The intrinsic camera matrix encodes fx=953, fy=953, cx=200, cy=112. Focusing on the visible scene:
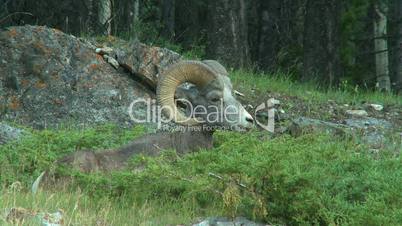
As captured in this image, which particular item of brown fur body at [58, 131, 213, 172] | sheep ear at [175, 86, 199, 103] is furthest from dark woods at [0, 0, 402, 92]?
brown fur body at [58, 131, 213, 172]

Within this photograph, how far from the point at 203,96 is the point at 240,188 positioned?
Answer: 4348 millimetres

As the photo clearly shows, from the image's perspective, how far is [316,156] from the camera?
9.31 m

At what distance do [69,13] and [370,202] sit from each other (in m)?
13.1

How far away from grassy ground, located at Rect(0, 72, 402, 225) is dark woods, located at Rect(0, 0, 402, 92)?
24.3 ft

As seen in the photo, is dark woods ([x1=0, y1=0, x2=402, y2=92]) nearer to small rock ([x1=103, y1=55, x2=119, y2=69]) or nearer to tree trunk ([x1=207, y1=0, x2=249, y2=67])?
tree trunk ([x1=207, y1=0, x2=249, y2=67])

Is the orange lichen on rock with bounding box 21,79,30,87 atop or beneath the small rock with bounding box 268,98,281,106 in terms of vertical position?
atop

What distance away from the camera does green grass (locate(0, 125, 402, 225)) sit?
844cm

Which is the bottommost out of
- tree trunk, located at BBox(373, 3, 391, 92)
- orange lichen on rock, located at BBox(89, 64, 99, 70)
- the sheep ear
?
tree trunk, located at BBox(373, 3, 391, 92)

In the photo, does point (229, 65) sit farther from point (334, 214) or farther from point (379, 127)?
point (334, 214)

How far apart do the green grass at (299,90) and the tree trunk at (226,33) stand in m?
0.93

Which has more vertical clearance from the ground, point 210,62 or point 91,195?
point 210,62

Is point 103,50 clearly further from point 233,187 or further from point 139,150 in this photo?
point 233,187

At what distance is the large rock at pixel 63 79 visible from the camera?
14922 millimetres

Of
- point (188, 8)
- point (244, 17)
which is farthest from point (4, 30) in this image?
point (188, 8)
